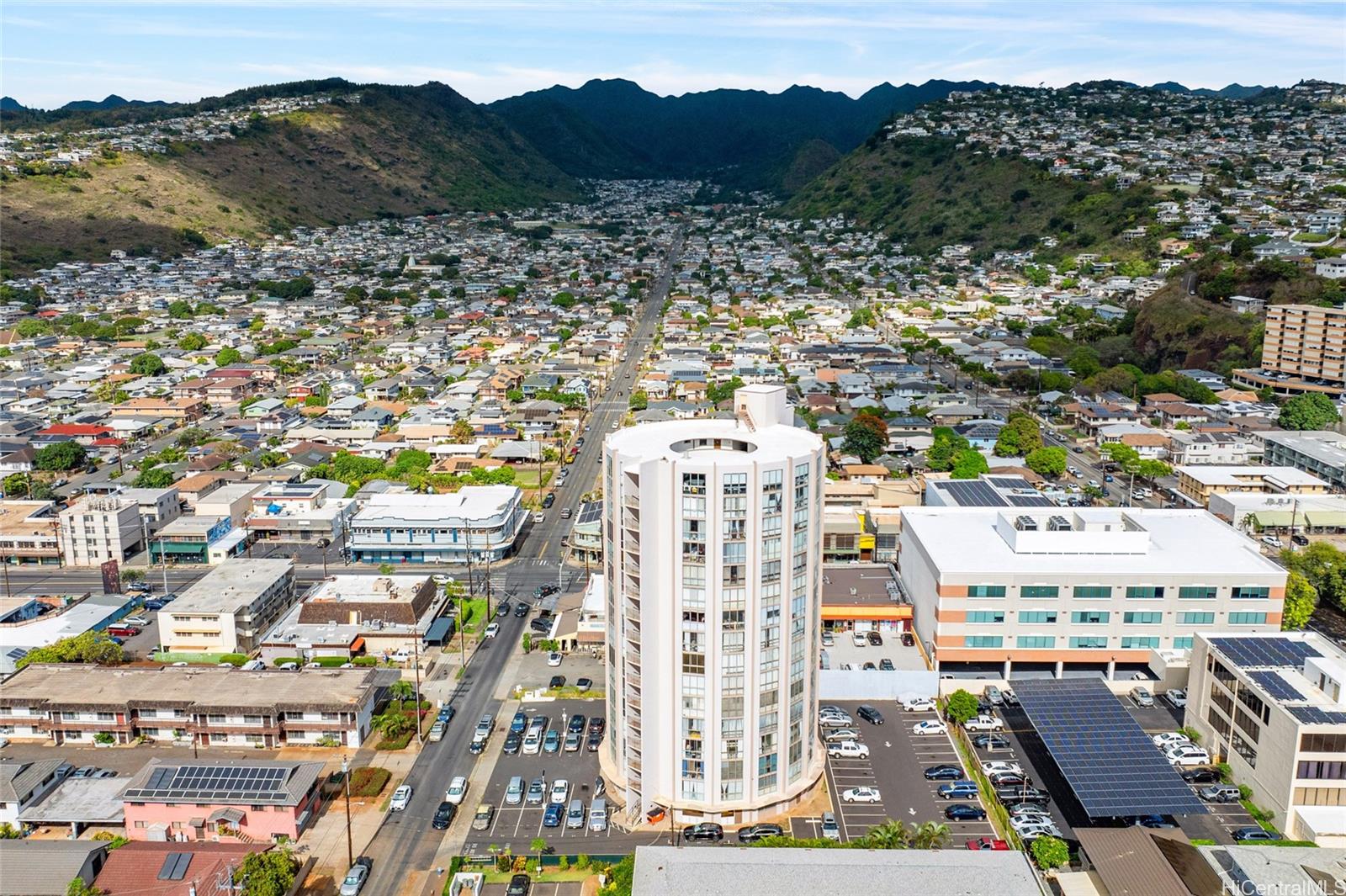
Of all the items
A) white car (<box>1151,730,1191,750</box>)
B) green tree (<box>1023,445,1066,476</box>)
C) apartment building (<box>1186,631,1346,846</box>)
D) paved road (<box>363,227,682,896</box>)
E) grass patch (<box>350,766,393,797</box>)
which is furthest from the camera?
green tree (<box>1023,445,1066,476</box>)

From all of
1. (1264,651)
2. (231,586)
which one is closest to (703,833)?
(1264,651)

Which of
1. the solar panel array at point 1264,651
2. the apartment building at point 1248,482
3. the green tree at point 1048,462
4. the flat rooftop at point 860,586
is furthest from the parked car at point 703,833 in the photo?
the green tree at point 1048,462

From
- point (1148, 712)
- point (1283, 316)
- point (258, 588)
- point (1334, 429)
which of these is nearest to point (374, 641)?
point (258, 588)

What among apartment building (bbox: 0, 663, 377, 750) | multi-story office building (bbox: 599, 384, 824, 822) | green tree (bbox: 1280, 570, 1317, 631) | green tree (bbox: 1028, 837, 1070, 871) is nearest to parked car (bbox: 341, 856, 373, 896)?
apartment building (bbox: 0, 663, 377, 750)

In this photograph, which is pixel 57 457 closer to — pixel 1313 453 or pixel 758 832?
pixel 758 832

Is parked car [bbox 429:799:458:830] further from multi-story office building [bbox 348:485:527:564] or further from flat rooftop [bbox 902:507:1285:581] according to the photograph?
multi-story office building [bbox 348:485:527:564]

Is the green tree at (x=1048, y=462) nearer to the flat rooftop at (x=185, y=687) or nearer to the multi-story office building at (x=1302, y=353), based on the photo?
the multi-story office building at (x=1302, y=353)
